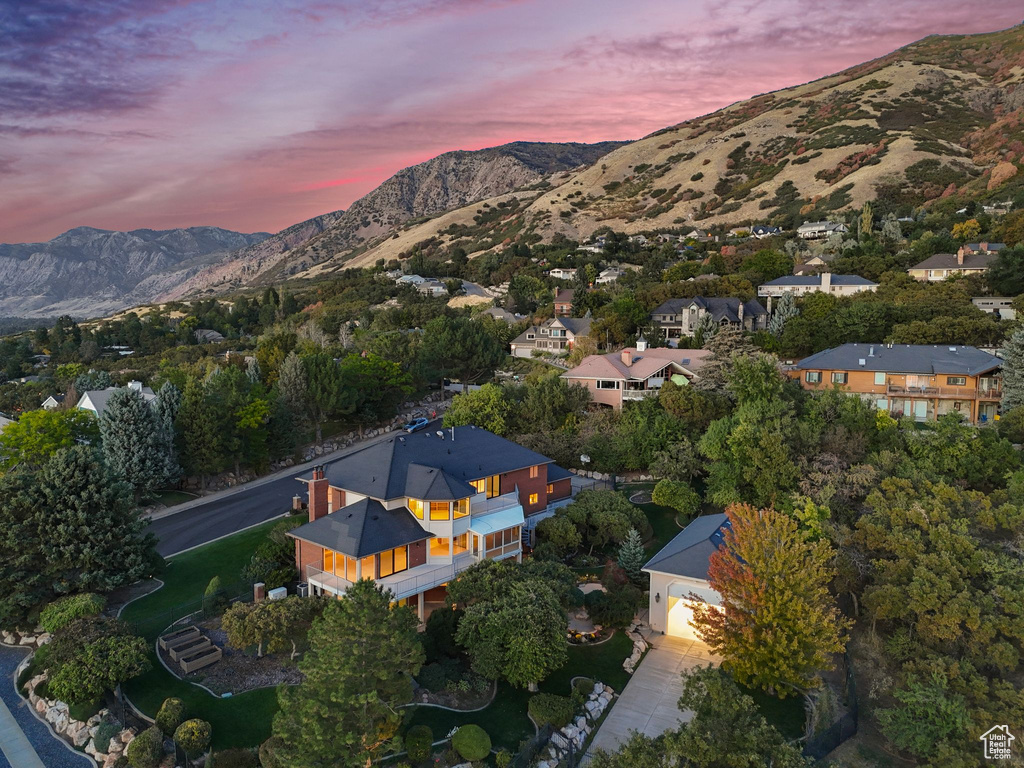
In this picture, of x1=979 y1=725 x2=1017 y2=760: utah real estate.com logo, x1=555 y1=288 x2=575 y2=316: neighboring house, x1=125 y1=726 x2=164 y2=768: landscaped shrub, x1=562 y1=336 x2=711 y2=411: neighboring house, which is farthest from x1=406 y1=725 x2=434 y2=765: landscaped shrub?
x1=555 y1=288 x2=575 y2=316: neighboring house

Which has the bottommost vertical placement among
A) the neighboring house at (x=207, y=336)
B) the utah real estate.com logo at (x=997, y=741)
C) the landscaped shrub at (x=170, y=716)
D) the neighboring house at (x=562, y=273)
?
the utah real estate.com logo at (x=997, y=741)

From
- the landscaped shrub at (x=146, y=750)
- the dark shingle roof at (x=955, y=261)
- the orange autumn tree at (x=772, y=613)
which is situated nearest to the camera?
the landscaped shrub at (x=146, y=750)

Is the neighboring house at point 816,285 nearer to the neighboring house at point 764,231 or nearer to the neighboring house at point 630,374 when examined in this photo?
the neighboring house at point 630,374

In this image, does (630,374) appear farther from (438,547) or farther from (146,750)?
(146,750)

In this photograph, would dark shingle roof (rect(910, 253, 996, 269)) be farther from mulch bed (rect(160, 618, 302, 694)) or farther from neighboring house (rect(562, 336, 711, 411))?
mulch bed (rect(160, 618, 302, 694))

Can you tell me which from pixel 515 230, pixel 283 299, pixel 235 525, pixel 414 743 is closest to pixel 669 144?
pixel 515 230

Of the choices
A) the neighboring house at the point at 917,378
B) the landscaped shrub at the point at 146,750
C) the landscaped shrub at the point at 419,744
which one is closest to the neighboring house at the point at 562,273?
the neighboring house at the point at 917,378

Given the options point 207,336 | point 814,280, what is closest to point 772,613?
point 814,280
